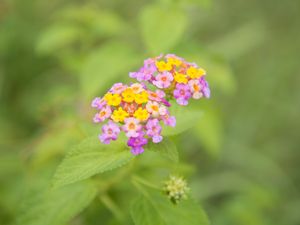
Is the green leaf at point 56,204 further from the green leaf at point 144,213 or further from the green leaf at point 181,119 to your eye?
the green leaf at point 181,119

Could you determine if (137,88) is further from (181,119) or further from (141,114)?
(181,119)

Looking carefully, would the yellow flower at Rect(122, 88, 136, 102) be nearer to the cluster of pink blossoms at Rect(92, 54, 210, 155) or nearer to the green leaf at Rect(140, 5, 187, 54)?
the cluster of pink blossoms at Rect(92, 54, 210, 155)

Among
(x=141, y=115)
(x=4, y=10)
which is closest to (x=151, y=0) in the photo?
(x=4, y=10)

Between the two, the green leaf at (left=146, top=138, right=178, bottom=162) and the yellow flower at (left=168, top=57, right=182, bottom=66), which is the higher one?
the yellow flower at (left=168, top=57, right=182, bottom=66)

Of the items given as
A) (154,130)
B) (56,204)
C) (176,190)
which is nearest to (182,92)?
(154,130)

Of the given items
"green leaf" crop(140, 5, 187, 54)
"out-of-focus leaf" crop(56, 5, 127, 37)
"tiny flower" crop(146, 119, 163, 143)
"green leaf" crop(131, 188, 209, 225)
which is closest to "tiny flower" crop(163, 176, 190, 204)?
"green leaf" crop(131, 188, 209, 225)

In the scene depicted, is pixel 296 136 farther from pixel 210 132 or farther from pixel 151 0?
pixel 151 0
